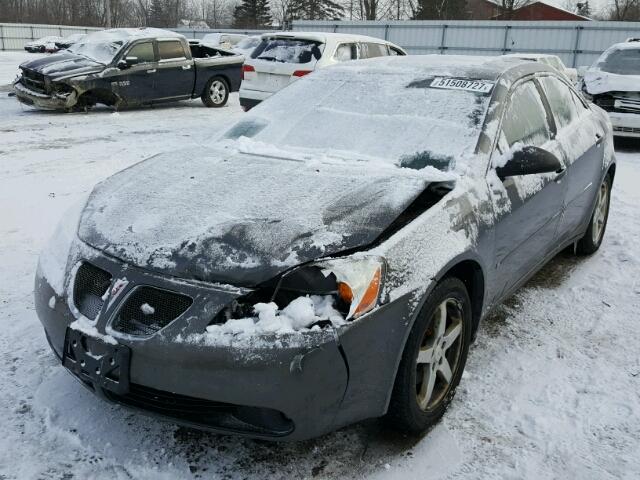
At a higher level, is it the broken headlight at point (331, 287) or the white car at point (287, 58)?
the white car at point (287, 58)

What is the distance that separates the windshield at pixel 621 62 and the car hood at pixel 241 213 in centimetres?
884

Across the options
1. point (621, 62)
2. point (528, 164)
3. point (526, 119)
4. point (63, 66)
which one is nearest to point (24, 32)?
point (63, 66)

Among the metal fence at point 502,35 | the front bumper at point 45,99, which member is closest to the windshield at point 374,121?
the front bumper at point 45,99

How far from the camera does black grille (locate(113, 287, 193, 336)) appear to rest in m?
2.23

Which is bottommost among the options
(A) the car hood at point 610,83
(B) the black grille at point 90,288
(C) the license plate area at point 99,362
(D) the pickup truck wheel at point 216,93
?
(D) the pickup truck wheel at point 216,93

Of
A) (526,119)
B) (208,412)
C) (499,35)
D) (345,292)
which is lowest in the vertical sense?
(208,412)

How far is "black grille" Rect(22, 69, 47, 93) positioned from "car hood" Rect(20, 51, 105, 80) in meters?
0.10

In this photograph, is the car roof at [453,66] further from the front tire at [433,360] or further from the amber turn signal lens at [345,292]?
the amber turn signal lens at [345,292]

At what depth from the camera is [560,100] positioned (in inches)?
166

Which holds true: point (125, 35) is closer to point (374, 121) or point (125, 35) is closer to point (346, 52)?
point (346, 52)

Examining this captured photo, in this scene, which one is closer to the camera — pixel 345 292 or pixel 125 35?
pixel 345 292

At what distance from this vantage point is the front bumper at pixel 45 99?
1110 cm

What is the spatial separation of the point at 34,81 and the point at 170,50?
268 cm

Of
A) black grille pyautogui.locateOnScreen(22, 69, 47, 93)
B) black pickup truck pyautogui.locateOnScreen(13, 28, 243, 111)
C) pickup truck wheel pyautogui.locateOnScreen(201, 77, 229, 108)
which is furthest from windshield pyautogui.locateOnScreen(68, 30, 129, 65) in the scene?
pickup truck wheel pyautogui.locateOnScreen(201, 77, 229, 108)
